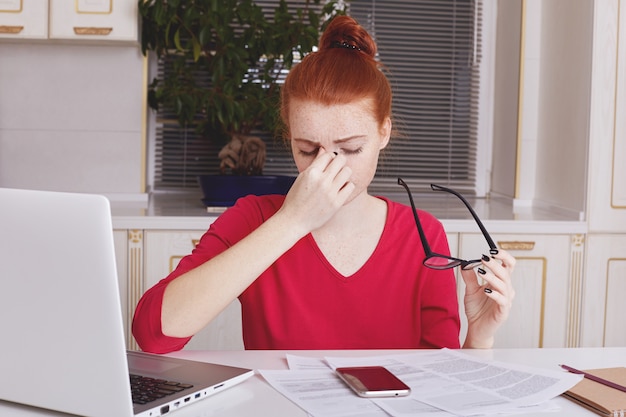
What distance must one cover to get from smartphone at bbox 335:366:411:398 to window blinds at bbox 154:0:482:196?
2317 mm

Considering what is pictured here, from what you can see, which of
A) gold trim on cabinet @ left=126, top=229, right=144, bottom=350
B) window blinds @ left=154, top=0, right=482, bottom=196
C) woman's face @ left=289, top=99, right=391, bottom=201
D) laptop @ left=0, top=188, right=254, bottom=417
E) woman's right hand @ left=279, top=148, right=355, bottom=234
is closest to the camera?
laptop @ left=0, top=188, right=254, bottom=417

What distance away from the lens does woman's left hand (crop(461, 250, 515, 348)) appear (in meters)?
1.34

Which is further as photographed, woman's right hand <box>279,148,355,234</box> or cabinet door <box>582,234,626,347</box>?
cabinet door <box>582,234,626,347</box>

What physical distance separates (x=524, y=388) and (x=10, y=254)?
715 millimetres

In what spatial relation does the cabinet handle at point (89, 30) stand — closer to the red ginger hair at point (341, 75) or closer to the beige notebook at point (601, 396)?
the red ginger hair at point (341, 75)

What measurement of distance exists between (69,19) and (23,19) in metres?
0.16

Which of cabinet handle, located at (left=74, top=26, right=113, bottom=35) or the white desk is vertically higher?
cabinet handle, located at (left=74, top=26, right=113, bottom=35)

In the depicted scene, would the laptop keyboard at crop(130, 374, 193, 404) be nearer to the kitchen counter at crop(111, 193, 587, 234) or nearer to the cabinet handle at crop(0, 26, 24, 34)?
the kitchen counter at crop(111, 193, 587, 234)

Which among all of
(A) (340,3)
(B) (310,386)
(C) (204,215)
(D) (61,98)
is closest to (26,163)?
(D) (61,98)

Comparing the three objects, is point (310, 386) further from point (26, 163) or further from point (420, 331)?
point (26, 163)

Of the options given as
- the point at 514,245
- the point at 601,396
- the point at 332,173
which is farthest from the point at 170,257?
the point at 601,396

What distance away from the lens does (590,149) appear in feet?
9.31

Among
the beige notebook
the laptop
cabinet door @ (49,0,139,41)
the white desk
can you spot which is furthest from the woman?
cabinet door @ (49,0,139,41)

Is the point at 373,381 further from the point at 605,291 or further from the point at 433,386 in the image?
the point at 605,291
